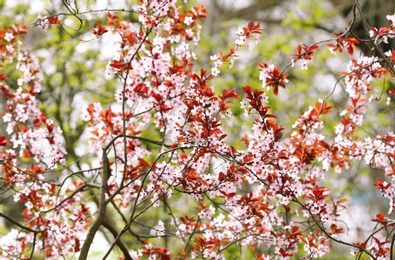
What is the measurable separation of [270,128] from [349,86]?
0.89 metres

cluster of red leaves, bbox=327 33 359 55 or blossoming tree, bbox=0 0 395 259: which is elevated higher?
cluster of red leaves, bbox=327 33 359 55

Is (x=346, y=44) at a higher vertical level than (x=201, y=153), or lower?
higher

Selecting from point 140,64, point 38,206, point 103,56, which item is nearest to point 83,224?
point 38,206

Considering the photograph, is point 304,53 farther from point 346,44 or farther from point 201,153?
point 201,153

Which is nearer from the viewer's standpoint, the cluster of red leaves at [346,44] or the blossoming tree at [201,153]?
the blossoming tree at [201,153]

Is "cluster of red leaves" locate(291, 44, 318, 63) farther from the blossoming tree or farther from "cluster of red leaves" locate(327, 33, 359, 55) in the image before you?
"cluster of red leaves" locate(327, 33, 359, 55)

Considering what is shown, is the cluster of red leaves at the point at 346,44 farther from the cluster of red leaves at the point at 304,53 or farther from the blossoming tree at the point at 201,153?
the cluster of red leaves at the point at 304,53

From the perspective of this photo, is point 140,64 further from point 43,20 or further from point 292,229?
point 292,229

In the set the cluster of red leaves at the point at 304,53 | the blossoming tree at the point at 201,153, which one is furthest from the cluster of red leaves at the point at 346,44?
the cluster of red leaves at the point at 304,53

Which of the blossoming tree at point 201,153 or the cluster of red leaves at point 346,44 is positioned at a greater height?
the cluster of red leaves at point 346,44

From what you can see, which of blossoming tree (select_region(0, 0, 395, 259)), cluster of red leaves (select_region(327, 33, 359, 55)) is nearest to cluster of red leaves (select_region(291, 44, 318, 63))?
blossoming tree (select_region(0, 0, 395, 259))

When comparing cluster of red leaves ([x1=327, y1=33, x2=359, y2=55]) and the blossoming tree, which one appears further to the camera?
cluster of red leaves ([x1=327, y1=33, x2=359, y2=55])

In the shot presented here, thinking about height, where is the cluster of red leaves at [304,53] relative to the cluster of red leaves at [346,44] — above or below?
below

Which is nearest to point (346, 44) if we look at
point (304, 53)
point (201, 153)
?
point (304, 53)
